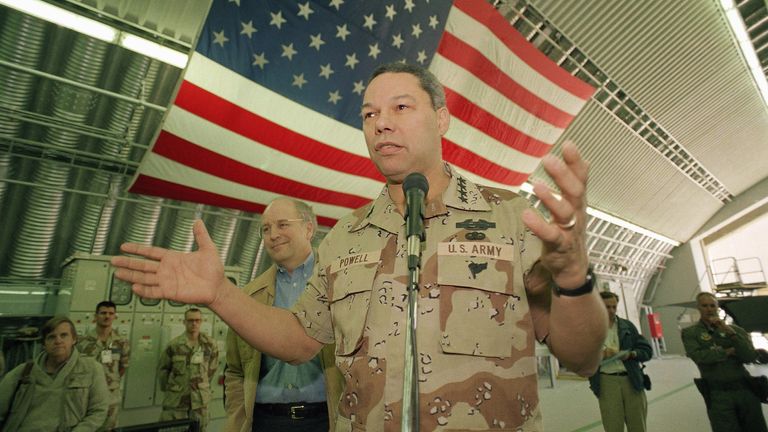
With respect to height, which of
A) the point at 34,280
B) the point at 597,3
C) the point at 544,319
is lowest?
the point at 544,319

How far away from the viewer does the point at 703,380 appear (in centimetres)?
408

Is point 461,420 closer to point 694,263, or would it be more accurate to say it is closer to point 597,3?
point 597,3

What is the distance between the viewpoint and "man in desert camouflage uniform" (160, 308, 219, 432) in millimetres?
4371

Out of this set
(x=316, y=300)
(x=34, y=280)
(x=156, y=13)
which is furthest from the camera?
(x=34, y=280)

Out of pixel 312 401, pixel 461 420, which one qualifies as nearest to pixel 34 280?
pixel 312 401

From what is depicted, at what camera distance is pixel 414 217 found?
906 millimetres

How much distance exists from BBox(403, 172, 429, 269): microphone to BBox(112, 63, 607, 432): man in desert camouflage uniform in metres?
0.22

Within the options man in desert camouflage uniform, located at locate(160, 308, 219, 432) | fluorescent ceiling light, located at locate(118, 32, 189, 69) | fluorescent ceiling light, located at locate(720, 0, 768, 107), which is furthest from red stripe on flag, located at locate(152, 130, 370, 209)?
fluorescent ceiling light, located at locate(720, 0, 768, 107)

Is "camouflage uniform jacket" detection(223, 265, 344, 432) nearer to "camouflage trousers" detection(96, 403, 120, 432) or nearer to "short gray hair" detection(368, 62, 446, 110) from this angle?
"short gray hair" detection(368, 62, 446, 110)

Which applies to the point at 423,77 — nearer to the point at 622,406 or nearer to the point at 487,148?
the point at 622,406

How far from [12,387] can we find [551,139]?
6.99 m

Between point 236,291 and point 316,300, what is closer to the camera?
point 236,291

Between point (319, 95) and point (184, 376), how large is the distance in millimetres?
3431

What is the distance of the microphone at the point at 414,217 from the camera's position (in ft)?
2.83
